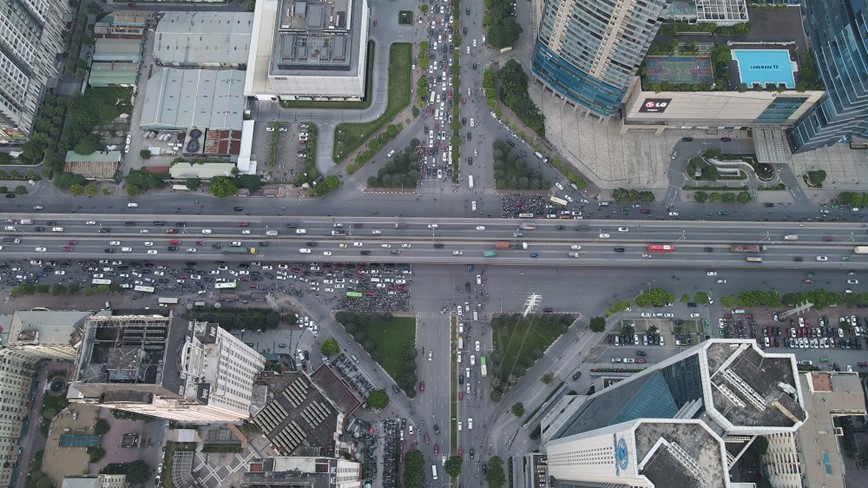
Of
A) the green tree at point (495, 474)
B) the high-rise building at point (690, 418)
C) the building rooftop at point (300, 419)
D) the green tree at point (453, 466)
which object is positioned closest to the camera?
the high-rise building at point (690, 418)

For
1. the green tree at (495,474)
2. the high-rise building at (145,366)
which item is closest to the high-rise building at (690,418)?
the green tree at (495,474)

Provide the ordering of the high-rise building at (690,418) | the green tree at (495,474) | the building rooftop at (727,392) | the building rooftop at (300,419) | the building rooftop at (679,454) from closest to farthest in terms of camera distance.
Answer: the building rooftop at (679,454) < the high-rise building at (690,418) < the building rooftop at (727,392) < the building rooftop at (300,419) < the green tree at (495,474)

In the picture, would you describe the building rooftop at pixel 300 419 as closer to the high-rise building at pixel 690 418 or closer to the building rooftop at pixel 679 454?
the high-rise building at pixel 690 418

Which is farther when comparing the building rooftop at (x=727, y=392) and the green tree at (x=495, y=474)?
the green tree at (x=495, y=474)

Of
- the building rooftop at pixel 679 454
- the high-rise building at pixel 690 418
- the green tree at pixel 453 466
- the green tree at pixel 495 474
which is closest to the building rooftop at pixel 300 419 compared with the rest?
the green tree at pixel 453 466

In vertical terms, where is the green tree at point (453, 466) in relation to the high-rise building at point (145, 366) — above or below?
below

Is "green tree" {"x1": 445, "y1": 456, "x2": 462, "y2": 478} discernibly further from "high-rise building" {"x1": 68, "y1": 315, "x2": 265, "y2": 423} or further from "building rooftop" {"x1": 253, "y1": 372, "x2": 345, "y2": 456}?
"high-rise building" {"x1": 68, "y1": 315, "x2": 265, "y2": 423}
